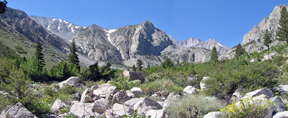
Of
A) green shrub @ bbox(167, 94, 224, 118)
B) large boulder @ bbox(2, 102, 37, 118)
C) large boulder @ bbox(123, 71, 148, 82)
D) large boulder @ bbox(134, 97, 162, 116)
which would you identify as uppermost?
large boulder @ bbox(123, 71, 148, 82)

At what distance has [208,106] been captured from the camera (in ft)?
16.8

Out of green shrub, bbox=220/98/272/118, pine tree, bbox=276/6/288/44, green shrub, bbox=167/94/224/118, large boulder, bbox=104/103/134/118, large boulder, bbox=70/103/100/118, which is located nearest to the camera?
green shrub, bbox=220/98/272/118

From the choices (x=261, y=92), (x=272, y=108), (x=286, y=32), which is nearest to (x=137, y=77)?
(x=261, y=92)

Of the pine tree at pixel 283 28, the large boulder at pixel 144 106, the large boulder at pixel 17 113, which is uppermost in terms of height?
the pine tree at pixel 283 28

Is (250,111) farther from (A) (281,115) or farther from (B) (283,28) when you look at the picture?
(B) (283,28)

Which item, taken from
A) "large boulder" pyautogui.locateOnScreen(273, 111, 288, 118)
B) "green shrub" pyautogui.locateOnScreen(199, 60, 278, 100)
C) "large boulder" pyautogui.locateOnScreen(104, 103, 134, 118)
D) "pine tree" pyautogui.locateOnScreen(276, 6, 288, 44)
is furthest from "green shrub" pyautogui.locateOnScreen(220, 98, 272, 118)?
"pine tree" pyautogui.locateOnScreen(276, 6, 288, 44)

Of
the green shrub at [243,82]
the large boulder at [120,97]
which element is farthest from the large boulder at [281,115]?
the large boulder at [120,97]

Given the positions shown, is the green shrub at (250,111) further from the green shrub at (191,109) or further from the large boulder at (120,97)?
the large boulder at (120,97)

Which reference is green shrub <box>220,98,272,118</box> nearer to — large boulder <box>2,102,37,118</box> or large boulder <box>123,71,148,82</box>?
large boulder <box>2,102,37,118</box>

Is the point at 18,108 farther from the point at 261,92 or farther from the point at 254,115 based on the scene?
the point at 261,92

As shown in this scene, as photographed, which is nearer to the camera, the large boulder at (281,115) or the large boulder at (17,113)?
the large boulder at (281,115)

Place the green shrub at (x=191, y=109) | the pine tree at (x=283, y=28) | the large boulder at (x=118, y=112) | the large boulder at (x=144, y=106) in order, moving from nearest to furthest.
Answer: the large boulder at (x=118, y=112) → the green shrub at (x=191, y=109) → the large boulder at (x=144, y=106) → the pine tree at (x=283, y=28)

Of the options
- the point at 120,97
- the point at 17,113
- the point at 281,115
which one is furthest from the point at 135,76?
the point at 281,115

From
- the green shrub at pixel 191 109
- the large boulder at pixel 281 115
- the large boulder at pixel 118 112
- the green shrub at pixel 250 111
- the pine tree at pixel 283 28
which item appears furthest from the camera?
the pine tree at pixel 283 28
